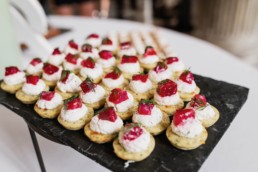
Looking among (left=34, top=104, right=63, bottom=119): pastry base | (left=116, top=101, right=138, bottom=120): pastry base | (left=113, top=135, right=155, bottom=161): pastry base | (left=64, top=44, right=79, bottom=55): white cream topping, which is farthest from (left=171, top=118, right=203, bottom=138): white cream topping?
(left=64, top=44, right=79, bottom=55): white cream topping

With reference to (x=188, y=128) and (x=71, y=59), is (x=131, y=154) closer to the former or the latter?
(x=188, y=128)

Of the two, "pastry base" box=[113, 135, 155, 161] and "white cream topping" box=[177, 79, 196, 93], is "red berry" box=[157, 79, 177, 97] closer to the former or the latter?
"white cream topping" box=[177, 79, 196, 93]

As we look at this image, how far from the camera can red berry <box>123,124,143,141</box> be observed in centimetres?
90

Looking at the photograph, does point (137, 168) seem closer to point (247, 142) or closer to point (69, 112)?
point (69, 112)

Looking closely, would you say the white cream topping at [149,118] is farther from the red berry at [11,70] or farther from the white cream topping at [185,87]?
the red berry at [11,70]

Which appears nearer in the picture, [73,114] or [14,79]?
[73,114]

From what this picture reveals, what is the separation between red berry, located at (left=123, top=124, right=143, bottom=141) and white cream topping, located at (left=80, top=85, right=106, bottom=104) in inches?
11.3

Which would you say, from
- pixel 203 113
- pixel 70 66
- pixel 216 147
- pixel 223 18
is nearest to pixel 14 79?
pixel 70 66

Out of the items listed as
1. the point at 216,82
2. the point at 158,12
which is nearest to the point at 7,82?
the point at 216,82

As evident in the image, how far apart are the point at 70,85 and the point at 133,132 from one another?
0.45 m

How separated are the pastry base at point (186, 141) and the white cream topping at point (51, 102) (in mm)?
463

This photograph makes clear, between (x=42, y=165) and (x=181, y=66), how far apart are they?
748 millimetres

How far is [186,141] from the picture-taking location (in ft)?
3.10

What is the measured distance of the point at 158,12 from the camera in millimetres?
4715
